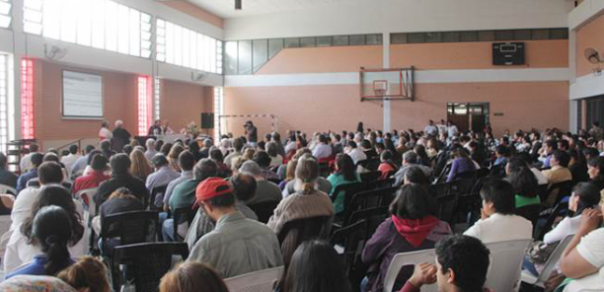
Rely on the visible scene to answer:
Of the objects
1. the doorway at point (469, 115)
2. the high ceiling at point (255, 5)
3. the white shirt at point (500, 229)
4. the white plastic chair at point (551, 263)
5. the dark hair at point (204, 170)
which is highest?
the high ceiling at point (255, 5)

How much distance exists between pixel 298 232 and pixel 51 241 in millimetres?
1786

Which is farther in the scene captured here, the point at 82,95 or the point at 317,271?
the point at 82,95

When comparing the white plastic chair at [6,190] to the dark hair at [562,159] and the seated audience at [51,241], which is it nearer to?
the seated audience at [51,241]

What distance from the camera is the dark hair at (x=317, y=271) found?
6.95ft

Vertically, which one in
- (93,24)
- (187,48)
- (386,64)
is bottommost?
(386,64)

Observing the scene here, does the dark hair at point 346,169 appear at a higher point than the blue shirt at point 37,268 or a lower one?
higher

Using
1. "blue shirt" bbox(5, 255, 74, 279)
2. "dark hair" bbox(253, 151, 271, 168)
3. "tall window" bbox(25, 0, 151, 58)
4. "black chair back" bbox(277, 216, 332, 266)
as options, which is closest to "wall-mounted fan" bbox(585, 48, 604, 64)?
"tall window" bbox(25, 0, 151, 58)

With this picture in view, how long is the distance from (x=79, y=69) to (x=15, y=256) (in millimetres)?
12924

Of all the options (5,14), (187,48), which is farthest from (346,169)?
(187,48)

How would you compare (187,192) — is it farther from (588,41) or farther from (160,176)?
(588,41)

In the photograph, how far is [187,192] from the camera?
5105 mm

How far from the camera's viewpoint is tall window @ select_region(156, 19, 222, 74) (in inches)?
741

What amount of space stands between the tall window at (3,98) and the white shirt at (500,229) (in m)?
12.3

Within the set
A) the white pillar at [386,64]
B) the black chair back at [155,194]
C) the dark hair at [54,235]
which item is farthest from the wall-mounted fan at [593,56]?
the dark hair at [54,235]
